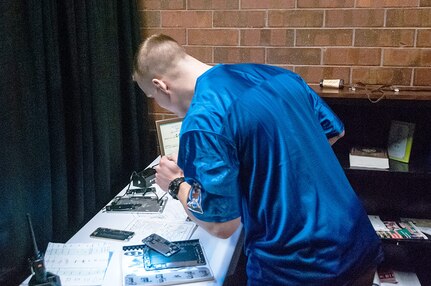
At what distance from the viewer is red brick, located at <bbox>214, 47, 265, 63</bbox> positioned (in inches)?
95.5

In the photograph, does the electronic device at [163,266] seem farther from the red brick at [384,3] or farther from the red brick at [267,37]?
the red brick at [384,3]

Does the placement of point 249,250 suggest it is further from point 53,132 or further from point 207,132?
point 53,132

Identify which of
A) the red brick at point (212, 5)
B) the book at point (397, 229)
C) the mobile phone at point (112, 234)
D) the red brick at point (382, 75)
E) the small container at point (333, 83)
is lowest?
the book at point (397, 229)

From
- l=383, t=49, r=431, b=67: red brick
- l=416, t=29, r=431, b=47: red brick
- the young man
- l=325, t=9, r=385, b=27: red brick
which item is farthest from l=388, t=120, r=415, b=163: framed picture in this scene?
the young man

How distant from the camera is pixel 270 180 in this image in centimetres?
117

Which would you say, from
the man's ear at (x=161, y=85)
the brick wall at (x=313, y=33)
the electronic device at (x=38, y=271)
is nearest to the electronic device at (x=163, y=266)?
the electronic device at (x=38, y=271)

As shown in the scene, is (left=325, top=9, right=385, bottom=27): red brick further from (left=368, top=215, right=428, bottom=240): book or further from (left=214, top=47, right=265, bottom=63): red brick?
(left=368, top=215, right=428, bottom=240): book

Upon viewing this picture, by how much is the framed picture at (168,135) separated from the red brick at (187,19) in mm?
615

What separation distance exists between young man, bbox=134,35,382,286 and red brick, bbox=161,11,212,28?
1245 millimetres

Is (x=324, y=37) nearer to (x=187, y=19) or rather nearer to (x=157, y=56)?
(x=187, y=19)

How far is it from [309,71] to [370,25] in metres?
0.38

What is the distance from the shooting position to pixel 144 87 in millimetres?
1507

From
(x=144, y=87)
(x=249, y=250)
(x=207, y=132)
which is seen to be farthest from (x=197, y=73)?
(x=249, y=250)

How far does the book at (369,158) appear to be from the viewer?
2.11 metres
